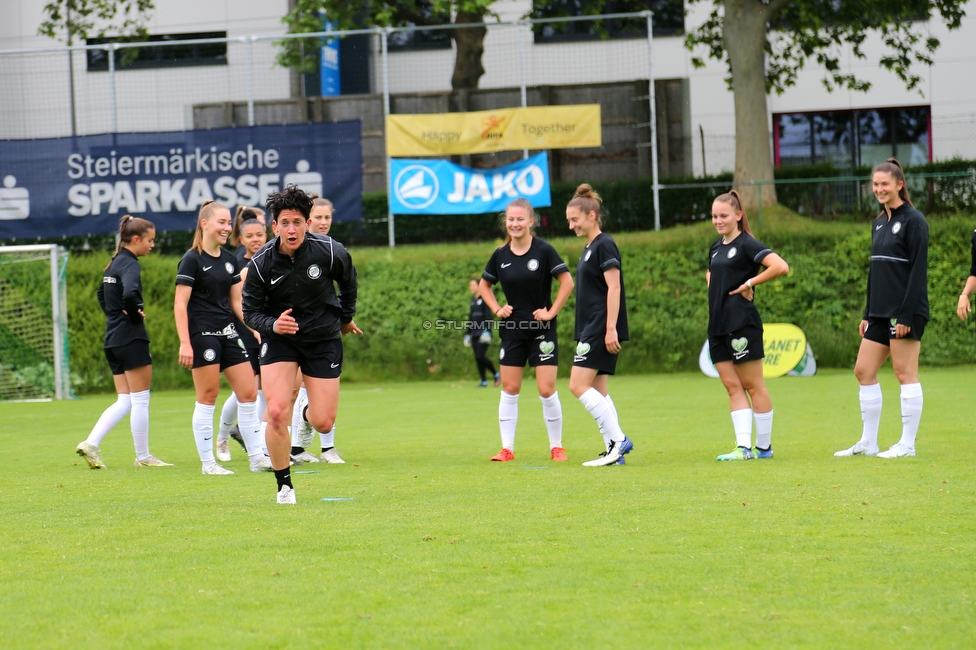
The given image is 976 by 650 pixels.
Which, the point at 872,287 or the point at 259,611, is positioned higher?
the point at 872,287

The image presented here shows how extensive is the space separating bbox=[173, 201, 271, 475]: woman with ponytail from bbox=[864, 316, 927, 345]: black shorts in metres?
4.72

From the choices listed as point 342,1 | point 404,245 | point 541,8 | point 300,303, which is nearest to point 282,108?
point 342,1

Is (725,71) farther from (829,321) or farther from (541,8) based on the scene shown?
(829,321)

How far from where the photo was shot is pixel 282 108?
24.7m

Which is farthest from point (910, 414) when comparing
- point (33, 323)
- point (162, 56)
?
point (162, 56)

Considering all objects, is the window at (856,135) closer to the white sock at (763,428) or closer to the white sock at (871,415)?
the white sock at (871,415)

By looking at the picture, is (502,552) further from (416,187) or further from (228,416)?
(416,187)

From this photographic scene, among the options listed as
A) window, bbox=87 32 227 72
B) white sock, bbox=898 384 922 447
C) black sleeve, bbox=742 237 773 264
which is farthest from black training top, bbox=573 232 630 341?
window, bbox=87 32 227 72

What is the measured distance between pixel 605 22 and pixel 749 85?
3102mm

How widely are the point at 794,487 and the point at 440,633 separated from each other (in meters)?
3.68

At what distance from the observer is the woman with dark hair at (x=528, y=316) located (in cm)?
891

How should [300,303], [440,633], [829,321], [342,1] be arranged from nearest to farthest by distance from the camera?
1. [440,633]
2. [300,303]
3. [829,321]
4. [342,1]

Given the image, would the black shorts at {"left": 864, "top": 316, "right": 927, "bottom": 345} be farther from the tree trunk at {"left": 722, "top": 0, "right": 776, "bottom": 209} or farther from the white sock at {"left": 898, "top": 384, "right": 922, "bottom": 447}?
the tree trunk at {"left": 722, "top": 0, "right": 776, "bottom": 209}

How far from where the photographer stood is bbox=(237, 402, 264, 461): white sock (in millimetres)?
8688
